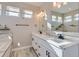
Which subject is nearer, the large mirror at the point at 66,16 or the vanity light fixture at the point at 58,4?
the large mirror at the point at 66,16

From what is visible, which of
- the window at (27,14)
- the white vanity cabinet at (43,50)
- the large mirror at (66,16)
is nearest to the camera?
the large mirror at (66,16)

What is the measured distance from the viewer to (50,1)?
1.30 meters

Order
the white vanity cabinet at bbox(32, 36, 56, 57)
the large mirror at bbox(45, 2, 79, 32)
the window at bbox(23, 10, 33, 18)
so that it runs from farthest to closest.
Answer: the window at bbox(23, 10, 33, 18) → the white vanity cabinet at bbox(32, 36, 56, 57) → the large mirror at bbox(45, 2, 79, 32)

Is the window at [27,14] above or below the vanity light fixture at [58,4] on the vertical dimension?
below

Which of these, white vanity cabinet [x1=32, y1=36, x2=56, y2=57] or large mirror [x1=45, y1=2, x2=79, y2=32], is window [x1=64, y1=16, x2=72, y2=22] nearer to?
large mirror [x1=45, y1=2, x2=79, y2=32]

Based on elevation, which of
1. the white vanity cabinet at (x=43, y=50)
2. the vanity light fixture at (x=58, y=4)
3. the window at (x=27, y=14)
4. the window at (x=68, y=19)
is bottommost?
the white vanity cabinet at (x=43, y=50)

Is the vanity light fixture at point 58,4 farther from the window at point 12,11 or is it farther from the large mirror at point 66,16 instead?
the window at point 12,11

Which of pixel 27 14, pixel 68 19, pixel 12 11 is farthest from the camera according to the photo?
pixel 27 14

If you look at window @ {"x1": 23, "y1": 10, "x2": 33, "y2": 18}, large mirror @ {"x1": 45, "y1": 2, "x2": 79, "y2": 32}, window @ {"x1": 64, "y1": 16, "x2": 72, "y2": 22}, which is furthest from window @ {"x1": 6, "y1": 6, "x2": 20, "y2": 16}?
window @ {"x1": 64, "y1": 16, "x2": 72, "y2": 22}

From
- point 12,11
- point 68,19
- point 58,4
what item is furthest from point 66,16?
point 12,11

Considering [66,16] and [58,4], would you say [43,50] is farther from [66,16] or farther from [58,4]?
[58,4]

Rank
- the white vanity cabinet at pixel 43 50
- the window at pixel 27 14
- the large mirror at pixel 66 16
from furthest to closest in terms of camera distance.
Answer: the window at pixel 27 14 → the white vanity cabinet at pixel 43 50 → the large mirror at pixel 66 16

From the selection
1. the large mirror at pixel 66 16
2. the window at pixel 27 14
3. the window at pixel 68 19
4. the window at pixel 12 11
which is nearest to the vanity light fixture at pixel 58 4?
the large mirror at pixel 66 16

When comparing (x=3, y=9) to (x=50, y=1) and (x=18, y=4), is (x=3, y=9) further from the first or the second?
(x=50, y=1)
